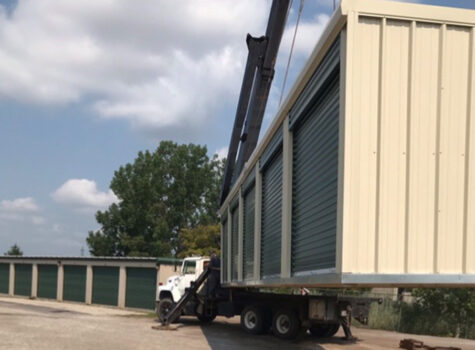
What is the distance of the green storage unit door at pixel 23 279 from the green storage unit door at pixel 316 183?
3259 centimetres

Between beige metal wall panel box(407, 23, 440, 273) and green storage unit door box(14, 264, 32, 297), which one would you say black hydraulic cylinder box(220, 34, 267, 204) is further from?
green storage unit door box(14, 264, 32, 297)

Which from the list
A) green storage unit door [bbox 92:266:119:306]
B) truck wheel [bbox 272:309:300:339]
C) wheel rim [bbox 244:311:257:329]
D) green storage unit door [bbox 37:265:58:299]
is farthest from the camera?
green storage unit door [bbox 37:265:58:299]

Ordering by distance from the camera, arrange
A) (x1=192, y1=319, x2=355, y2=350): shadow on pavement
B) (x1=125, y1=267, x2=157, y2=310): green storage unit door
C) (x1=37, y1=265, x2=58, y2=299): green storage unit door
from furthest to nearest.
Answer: (x1=37, y1=265, x2=58, y2=299): green storage unit door < (x1=125, y1=267, x2=157, y2=310): green storage unit door < (x1=192, y1=319, x2=355, y2=350): shadow on pavement

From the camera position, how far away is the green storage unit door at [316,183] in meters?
5.07

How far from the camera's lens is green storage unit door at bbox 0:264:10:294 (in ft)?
124

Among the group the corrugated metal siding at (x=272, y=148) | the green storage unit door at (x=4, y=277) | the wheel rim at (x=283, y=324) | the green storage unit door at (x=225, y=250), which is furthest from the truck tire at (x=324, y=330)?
the green storage unit door at (x=4, y=277)

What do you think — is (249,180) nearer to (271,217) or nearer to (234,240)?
(271,217)

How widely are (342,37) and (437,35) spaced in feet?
2.58

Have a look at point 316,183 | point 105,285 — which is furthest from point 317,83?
point 105,285

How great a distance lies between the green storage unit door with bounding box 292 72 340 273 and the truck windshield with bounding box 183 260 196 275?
13.4 m

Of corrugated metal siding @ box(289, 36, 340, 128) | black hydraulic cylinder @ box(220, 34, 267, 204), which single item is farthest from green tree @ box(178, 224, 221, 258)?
corrugated metal siding @ box(289, 36, 340, 128)

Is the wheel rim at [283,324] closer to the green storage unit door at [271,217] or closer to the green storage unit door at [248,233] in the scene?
the green storage unit door at [248,233]

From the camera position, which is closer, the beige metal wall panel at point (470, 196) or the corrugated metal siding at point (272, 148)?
the beige metal wall panel at point (470, 196)

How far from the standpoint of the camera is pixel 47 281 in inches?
1361
